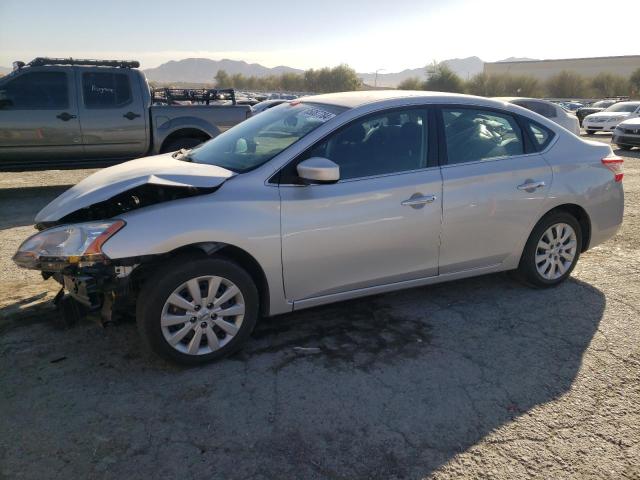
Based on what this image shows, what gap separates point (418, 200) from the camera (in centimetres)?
371

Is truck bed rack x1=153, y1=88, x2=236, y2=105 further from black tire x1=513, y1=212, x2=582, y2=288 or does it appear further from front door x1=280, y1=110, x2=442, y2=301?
black tire x1=513, y1=212, x2=582, y2=288

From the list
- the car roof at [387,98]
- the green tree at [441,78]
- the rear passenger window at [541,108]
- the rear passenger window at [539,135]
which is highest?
the green tree at [441,78]

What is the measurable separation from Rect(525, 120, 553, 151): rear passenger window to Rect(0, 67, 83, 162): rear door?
7164 millimetres

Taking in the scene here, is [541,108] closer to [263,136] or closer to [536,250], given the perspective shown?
[536,250]

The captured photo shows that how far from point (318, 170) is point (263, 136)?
3.13 feet

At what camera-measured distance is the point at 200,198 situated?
10.5ft

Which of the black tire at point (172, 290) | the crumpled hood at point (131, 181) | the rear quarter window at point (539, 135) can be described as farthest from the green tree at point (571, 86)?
the black tire at point (172, 290)

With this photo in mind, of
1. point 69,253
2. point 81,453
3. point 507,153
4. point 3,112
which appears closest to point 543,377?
point 507,153

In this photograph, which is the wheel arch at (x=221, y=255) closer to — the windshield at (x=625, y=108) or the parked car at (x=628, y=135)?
the parked car at (x=628, y=135)

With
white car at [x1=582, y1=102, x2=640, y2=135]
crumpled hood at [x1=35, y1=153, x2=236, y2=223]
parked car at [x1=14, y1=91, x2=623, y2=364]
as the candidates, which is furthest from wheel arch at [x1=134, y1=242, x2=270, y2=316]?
white car at [x1=582, y1=102, x2=640, y2=135]

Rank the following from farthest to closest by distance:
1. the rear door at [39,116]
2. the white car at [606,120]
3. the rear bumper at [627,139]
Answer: the white car at [606,120] < the rear bumper at [627,139] < the rear door at [39,116]

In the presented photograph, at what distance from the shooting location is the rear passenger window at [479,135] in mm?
3994

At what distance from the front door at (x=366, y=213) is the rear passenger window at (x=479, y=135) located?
9.5 inches

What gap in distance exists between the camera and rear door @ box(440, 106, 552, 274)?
3914 millimetres
